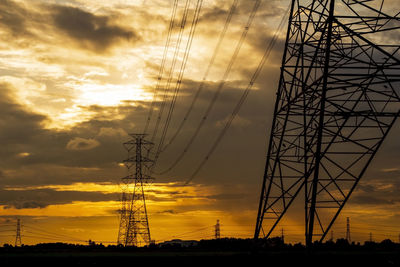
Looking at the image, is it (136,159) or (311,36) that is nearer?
(311,36)

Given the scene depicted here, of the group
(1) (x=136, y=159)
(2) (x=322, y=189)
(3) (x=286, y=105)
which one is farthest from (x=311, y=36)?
(1) (x=136, y=159)

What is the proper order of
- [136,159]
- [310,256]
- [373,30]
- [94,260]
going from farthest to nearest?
[136,159] < [373,30] < [94,260] < [310,256]

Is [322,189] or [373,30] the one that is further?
[373,30]

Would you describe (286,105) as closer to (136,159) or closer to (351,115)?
(351,115)

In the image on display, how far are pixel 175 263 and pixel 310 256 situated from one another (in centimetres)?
725

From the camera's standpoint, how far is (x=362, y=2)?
116ft

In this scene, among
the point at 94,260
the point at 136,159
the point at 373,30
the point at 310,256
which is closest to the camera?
the point at 310,256

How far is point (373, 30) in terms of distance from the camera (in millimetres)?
36125

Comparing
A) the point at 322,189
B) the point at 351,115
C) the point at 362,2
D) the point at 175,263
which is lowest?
the point at 175,263

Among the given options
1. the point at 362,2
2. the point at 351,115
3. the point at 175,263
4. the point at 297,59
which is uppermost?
the point at 362,2

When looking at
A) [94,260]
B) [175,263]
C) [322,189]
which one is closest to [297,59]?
[322,189]

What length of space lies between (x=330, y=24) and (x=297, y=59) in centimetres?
537

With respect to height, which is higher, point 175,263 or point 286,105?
point 286,105

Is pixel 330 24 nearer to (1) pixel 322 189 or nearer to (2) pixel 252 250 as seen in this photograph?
(1) pixel 322 189
